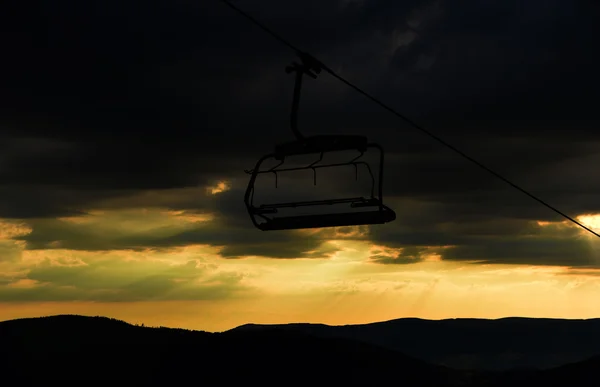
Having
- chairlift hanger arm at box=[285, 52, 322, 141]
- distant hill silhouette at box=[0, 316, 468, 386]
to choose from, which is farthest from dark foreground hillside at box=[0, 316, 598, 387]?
chairlift hanger arm at box=[285, 52, 322, 141]

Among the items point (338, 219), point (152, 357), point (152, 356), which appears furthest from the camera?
point (152, 356)

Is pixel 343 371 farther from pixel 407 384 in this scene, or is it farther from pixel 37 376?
pixel 37 376

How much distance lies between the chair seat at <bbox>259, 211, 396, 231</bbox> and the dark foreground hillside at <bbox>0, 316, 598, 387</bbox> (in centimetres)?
15560

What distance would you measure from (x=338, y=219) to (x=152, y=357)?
168 m

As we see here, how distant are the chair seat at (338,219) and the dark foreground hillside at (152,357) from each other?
156m

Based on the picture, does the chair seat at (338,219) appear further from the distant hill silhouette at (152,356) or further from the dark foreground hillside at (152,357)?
the distant hill silhouette at (152,356)

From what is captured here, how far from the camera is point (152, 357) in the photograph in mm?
179500

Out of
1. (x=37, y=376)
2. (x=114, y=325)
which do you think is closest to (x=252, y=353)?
(x=114, y=325)

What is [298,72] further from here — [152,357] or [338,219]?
[152,357]

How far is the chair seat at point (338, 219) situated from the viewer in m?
16.9

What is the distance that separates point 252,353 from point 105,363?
1200 inches

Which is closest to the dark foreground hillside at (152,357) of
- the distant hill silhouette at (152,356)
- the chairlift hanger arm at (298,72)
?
the distant hill silhouette at (152,356)

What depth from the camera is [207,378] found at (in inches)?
6860

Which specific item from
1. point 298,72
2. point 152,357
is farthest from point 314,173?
point 152,357
